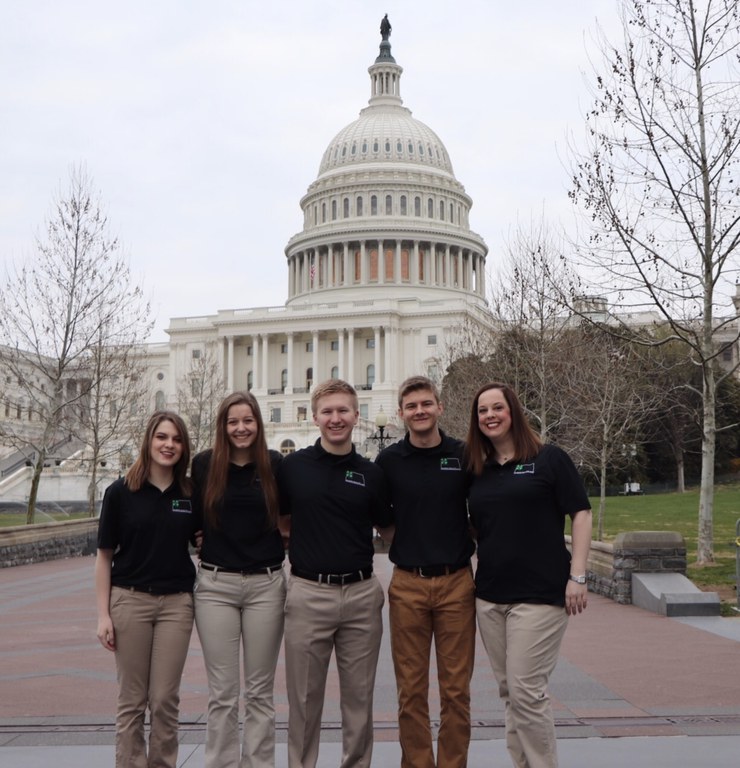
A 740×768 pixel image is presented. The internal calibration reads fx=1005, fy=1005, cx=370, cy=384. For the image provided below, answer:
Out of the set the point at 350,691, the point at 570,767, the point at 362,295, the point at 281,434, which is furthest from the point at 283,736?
the point at 362,295

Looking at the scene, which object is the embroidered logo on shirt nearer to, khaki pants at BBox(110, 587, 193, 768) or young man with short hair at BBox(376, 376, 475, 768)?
young man with short hair at BBox(376, 376, 475, 768)

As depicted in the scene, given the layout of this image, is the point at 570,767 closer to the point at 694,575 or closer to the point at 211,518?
the point at 211,518

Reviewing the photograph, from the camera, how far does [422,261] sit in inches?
4557

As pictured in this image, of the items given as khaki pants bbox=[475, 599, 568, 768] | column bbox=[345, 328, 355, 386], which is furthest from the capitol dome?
khaki pants bbox=[475, 599, 568, 768]

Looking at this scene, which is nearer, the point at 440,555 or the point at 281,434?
the point at 440,555

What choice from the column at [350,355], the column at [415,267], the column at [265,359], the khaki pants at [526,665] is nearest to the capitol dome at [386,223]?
the column at [415,267]

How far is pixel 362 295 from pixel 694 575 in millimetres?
96810

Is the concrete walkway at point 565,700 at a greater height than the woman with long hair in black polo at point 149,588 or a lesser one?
lesser

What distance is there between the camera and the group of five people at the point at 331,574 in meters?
5.82

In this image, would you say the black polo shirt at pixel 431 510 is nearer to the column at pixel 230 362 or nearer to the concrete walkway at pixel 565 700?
the concrete walkway at pixel 565 700

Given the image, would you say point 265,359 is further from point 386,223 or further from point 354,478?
point 354,478

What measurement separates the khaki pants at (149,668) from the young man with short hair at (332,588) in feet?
2.21

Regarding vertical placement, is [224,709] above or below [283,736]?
above

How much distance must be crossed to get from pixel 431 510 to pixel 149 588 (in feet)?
5.66
